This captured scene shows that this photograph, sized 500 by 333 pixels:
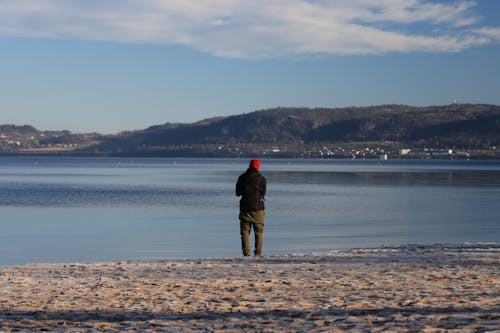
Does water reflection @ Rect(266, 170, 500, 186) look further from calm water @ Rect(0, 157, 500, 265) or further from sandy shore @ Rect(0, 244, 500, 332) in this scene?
sandy shore @ Rect(0, 244, 500, 332)

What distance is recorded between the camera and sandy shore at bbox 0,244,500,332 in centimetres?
894

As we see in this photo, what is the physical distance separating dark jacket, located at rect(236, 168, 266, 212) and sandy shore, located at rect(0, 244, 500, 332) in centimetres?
118

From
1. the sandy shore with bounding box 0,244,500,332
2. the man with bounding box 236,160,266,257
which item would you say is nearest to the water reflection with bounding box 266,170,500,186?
the man with bounding box 236,160,266,257

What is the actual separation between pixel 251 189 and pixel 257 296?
5.83 meters

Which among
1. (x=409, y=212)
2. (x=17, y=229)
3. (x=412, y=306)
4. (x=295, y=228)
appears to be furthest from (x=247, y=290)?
(x=409, y=212)

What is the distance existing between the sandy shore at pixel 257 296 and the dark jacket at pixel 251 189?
3.88 ft

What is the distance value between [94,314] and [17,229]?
2318 centimetres

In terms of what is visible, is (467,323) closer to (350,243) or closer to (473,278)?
(473,278)

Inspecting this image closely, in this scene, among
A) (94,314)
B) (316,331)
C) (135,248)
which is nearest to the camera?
(316,331)

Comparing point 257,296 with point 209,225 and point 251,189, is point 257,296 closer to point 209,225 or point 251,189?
point 251,189

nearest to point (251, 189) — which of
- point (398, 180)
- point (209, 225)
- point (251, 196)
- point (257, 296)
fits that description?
point (251, 196)

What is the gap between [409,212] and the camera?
135 ft

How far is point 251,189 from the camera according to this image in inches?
657

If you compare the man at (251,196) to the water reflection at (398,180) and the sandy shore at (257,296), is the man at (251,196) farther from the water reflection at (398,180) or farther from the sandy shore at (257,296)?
the water reflection at (398,180)
